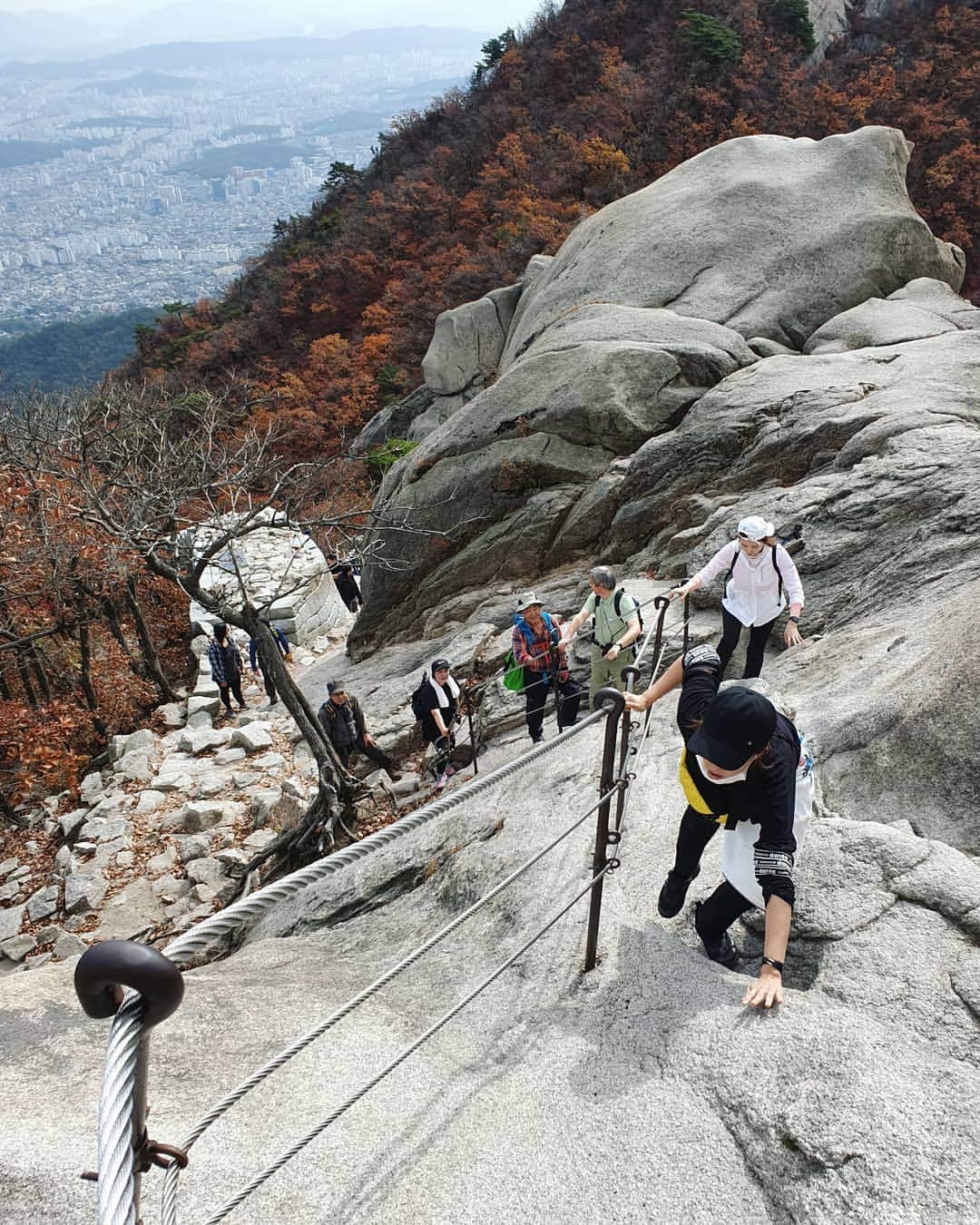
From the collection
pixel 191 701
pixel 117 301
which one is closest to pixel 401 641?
pixel 191 701

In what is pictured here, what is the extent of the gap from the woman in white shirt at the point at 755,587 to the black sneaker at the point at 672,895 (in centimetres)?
333

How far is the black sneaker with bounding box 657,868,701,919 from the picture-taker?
391 centimetres

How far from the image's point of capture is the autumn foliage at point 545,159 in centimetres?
3372

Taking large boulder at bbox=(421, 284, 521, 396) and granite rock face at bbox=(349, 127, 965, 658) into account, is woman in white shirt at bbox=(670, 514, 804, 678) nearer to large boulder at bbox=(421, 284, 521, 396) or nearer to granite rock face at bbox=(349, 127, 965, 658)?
granite rock face at bbox=(349, 127, 965, 658)

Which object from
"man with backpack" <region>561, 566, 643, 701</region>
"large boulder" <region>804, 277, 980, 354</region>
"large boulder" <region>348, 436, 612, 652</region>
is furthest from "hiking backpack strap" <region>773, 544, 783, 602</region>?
"large boulder" <region>804, 277, 980, 354</region>

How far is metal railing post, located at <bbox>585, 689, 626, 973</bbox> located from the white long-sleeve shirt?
3717 millimetres

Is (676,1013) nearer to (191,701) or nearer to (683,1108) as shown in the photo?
(683,1108)

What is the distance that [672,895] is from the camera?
3.96 m

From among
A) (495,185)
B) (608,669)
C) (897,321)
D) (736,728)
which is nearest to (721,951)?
(736,728)

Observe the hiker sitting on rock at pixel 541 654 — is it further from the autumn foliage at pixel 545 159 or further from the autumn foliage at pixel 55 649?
the autumn foliage at pixel 545 159

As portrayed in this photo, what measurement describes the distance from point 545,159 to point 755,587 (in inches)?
1523

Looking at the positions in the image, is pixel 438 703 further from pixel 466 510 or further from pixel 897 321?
pixel 897 321

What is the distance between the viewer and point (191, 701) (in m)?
16.0

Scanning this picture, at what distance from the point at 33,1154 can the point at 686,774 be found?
9.05ft
